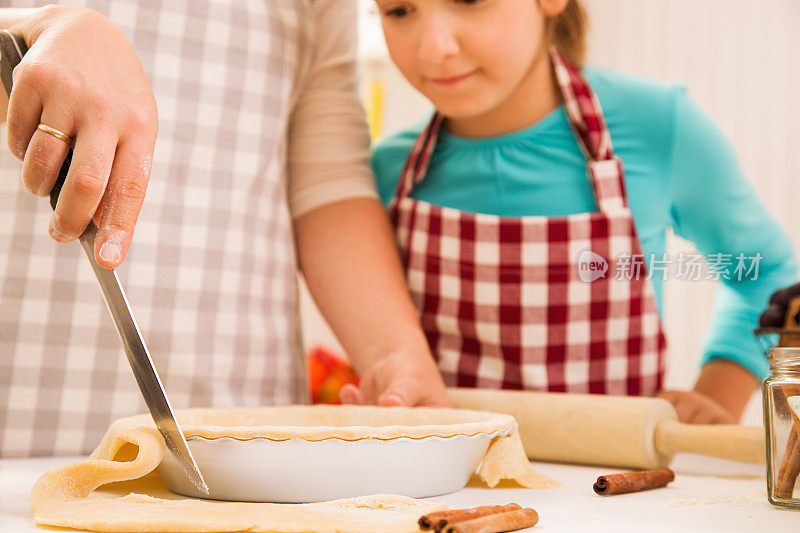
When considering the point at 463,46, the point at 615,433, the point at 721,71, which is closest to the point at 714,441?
the point at 615,433

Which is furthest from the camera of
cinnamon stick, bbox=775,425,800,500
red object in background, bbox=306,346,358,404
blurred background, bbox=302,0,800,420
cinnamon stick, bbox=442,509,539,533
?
blurred background, bbox=302,0,800,420

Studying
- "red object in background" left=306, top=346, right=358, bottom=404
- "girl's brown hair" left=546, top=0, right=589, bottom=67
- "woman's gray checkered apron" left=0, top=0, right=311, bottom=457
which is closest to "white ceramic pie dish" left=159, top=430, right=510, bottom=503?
"woman's gray checkered apron" left=0, top=0, right=311, bottom=457

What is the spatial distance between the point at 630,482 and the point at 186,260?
1.68 feet

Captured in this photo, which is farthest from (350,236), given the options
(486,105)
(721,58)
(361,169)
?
(721,58)

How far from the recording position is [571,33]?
1057 millimetres

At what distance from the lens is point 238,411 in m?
0.65

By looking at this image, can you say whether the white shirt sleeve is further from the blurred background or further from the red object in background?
the blurred background

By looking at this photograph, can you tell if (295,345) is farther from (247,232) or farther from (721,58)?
(721,58)

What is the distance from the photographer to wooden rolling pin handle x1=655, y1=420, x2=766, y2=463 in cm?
70

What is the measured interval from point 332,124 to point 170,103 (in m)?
0.20

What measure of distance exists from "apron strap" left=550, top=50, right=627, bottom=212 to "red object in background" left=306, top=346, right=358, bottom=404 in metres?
0.91

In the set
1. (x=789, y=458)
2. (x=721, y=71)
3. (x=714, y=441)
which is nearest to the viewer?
(x=789, y=458)

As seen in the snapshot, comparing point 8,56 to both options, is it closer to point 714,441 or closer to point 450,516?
point 450,516

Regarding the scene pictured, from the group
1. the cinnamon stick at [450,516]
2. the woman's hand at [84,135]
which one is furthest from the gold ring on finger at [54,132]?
the cinnamon stick at [450,516]
